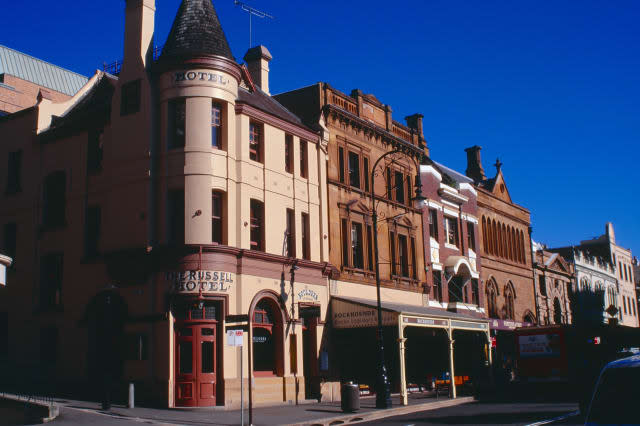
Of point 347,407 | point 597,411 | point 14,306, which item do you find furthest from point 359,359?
point 597,411

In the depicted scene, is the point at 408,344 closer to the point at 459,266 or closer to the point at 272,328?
the point at 459,266

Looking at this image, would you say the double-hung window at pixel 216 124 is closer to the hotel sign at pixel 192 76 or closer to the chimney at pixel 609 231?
the hotel sign at pixel 192 76

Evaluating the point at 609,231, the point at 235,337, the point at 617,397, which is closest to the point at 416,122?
the point at 235,337

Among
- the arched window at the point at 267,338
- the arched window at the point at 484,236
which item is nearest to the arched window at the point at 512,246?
the arched window at the point at 484,236

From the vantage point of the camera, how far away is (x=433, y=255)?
122ft

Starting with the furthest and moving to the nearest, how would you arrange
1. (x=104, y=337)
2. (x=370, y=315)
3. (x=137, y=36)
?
(x=370, y=315)
(x=137, y=36)
(x=104, y=337)

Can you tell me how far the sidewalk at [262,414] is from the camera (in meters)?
18.9

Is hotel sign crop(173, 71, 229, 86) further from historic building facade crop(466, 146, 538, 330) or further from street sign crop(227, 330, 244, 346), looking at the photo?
historic building facade crop(466, 146, 538, 330)

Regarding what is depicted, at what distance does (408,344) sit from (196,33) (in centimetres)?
1866

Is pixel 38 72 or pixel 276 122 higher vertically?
pixel 38 72

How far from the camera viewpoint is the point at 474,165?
52188 millimetres

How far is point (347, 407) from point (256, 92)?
14256mm

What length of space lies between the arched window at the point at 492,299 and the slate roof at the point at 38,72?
29173 millimetres

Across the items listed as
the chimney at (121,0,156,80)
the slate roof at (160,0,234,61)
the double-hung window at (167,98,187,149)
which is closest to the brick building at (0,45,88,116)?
the chimney at (121,0,156,80)
